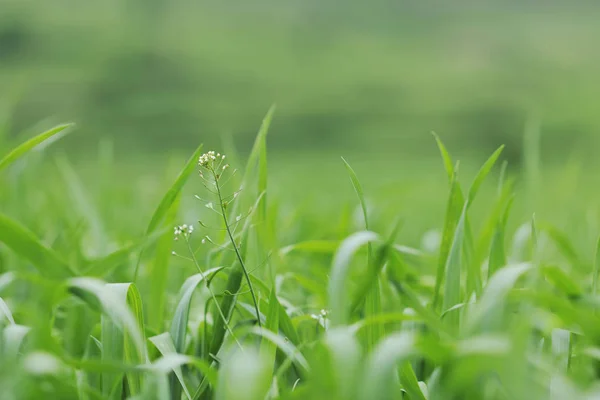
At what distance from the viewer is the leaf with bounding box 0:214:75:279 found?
50 centimetres

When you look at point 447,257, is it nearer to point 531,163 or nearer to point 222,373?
point 531,163

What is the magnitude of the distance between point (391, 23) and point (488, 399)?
728 centimetres

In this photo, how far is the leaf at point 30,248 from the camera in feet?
1.65

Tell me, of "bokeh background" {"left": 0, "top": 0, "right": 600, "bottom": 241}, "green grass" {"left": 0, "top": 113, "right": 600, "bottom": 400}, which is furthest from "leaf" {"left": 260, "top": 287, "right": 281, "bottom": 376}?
"bokeh background" {"left": 0, "top": 0, "right": 600, "bottom": 241}

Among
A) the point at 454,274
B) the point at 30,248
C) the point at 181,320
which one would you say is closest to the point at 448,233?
the point at 454,274

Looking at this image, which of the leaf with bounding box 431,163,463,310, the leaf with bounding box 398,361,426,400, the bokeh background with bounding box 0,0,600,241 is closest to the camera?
the leaf with bounding box 398,361,426,400

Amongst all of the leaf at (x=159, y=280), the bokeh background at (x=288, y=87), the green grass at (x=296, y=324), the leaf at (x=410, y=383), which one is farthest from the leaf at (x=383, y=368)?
the bokeh background at (x=288, y=87)

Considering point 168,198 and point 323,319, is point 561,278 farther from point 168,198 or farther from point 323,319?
point 168,198

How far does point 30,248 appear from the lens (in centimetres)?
53

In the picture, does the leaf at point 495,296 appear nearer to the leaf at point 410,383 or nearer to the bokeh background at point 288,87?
the leaf at point 410,383

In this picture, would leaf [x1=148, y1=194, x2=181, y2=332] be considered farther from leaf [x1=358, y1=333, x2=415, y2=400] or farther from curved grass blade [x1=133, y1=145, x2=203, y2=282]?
leaf [x1=358, y1=333, x2=415, y2=400]

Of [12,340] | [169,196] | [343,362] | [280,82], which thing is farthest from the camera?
[280,82]

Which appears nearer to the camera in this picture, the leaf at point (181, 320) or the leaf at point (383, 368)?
the leaf at point (383, 368)

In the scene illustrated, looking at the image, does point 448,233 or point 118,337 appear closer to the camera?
point 118,337
